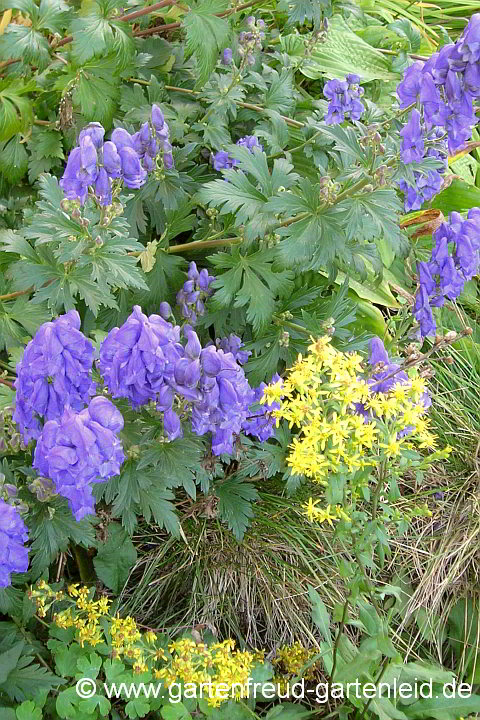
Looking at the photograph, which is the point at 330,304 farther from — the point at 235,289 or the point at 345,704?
the point at 345,704

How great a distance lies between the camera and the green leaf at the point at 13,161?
2371 mm

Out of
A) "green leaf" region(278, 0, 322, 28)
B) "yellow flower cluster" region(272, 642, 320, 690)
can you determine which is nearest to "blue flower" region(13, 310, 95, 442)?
"yellow flower cluster" region(272, 642, 320, 690)

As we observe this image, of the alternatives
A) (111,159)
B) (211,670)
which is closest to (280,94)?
(111,159)

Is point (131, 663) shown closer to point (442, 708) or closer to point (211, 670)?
point (211, 670)

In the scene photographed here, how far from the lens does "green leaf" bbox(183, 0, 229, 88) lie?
204cm

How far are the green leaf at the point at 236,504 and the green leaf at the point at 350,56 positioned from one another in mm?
1863

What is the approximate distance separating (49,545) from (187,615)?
57 cm

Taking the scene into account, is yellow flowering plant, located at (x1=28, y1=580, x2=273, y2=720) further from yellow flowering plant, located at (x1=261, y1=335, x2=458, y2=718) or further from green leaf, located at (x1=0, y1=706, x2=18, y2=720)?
yellow flowering plant, located at (x1=261, y1=335, x2=458, y2=718)

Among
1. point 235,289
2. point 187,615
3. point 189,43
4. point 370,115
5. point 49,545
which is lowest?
point 187,615

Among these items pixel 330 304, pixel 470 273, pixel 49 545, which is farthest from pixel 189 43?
pixel 49 545

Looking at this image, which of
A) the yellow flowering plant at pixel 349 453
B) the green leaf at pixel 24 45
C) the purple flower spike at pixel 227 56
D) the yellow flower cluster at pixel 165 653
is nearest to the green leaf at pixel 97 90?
the green leaf at pixel 24 45

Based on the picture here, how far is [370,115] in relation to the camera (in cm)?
238

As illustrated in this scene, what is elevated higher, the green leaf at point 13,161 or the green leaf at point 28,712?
the green leaf at point 13,161

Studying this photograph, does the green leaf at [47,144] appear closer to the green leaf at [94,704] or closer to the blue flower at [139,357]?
the blue flower at [139,357]
